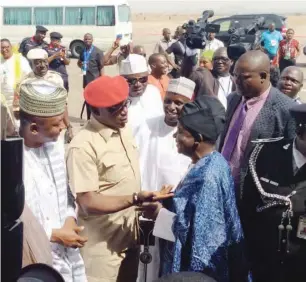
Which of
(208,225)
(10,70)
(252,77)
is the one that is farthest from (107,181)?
(10,70)

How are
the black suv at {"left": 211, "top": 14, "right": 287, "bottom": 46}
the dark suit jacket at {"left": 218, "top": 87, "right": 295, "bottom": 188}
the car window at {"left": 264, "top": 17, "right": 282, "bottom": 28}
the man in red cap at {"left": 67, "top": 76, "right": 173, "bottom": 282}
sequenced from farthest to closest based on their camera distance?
the car window at {"left": 264, "top": 17, "right": 282, "bottom": 28}
the black suv at {"left": 211, "top": 14, "right": 287, "bottom": 46}
the dark suit jacket at {"left": 218, "top": 87, "right": 295, "bottom": 188}
the man in red cap at {"left": 67, "top": 76, "right": 173, "bottom": 282}

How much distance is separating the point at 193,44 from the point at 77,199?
16.9ft

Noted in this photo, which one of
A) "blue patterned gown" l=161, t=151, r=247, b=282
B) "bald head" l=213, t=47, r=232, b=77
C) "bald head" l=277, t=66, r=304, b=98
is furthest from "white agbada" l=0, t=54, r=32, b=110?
"blue patterned gown" l=161, t=151, r=247, b=282

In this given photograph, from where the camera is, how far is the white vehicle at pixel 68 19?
2539 centimetres

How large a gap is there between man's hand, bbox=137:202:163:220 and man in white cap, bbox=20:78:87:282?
1.49 ft

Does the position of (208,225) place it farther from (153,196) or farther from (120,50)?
(120,50)

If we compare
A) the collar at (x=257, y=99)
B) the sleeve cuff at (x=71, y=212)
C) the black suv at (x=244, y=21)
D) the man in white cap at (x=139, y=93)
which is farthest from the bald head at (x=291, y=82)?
the black suv at (x=244, y=21)

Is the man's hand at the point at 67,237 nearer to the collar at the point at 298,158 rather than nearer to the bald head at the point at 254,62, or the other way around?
the collar at the point at 298,158

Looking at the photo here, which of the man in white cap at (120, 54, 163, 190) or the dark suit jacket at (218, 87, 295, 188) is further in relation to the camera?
the man in white cap at (120, 54, 163, 190)

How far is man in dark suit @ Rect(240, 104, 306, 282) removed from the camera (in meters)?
3.17

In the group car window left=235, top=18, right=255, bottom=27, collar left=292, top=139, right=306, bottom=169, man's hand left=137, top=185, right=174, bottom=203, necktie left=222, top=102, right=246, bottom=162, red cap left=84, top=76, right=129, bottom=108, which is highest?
red cap left=84, top=76, right=129, bottom=108

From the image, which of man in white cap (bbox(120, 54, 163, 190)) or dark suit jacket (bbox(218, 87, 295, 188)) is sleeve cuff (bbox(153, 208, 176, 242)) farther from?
man in white cap (bbox(120, 54, 163, 190))

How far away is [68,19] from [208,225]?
2392cm

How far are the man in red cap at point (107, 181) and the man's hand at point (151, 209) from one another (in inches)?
1.6
